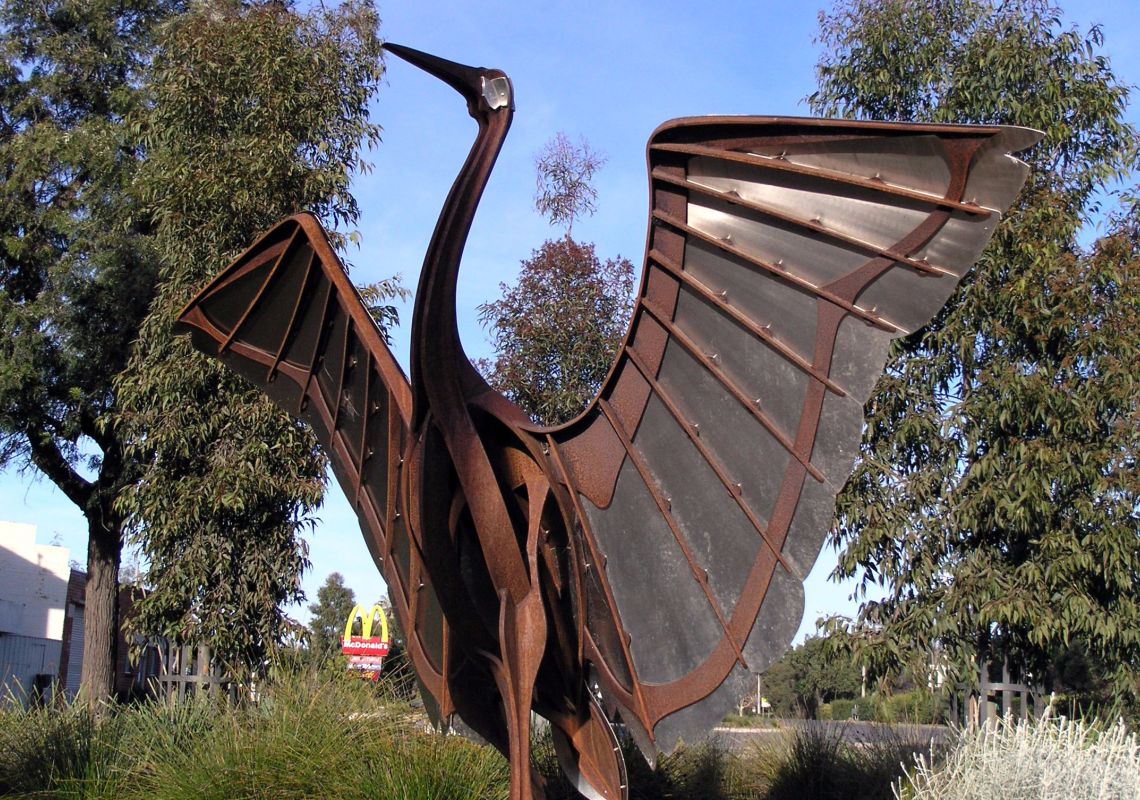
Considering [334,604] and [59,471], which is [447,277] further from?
[334,604]

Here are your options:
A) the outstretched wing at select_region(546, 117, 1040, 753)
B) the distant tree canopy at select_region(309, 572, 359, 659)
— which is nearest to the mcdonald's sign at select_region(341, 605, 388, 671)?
the outstretched wing at select_region(546, 117, 1040, 753)

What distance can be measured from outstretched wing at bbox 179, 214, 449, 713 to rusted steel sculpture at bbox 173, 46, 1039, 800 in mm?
49

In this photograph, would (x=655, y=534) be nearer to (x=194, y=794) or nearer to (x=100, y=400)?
(x=194, y=794)

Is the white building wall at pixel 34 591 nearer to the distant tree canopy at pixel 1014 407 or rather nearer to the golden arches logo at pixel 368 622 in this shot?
the golden arches logo at pixel 368 622

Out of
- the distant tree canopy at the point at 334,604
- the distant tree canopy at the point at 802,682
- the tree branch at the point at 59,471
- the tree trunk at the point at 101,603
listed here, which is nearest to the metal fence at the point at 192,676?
the tree trunk at the point at 101,603

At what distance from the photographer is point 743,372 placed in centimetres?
539

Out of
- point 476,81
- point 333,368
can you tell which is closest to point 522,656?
point 333,368

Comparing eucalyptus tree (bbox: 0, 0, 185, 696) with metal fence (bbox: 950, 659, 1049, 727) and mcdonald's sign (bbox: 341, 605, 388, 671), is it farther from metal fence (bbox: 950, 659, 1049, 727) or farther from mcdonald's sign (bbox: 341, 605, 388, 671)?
metal fence (bbox: 950, 659, 1049, 727)

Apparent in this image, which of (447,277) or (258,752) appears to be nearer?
(447,277)

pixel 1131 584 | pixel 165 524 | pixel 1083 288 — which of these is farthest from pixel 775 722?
pixel 165 524

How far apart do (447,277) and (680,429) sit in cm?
138

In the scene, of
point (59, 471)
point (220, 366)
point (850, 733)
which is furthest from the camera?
point (59, 471)

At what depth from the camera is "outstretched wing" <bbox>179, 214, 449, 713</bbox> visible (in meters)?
6.03

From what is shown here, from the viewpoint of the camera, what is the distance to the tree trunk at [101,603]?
1377 centimetres
